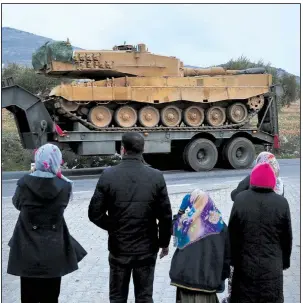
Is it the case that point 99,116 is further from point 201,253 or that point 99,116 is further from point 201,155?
point 201,253

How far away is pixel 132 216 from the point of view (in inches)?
193

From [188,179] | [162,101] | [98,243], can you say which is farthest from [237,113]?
[98,243]

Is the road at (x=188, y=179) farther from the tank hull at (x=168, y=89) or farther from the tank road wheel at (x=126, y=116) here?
the tank hull at (x=168, y=89)

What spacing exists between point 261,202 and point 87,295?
2.40 metres

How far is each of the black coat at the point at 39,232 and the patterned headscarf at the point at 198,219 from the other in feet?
3.18

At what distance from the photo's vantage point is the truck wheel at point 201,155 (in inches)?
697

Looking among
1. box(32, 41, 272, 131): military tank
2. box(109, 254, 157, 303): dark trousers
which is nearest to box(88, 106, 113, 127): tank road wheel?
box(32, 41, 272, 131): military tank

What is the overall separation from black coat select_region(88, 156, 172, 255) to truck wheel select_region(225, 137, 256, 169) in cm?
1340

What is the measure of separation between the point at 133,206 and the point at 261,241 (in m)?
1.03

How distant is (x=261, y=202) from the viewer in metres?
4.74

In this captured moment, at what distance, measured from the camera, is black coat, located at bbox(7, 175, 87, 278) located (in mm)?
4820

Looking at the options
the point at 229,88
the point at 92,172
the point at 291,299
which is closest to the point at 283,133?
the point at 229,88

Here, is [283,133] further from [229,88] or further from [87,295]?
[87,295]

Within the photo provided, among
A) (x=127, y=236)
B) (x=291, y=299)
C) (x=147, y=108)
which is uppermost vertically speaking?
(x=147, y=108)
